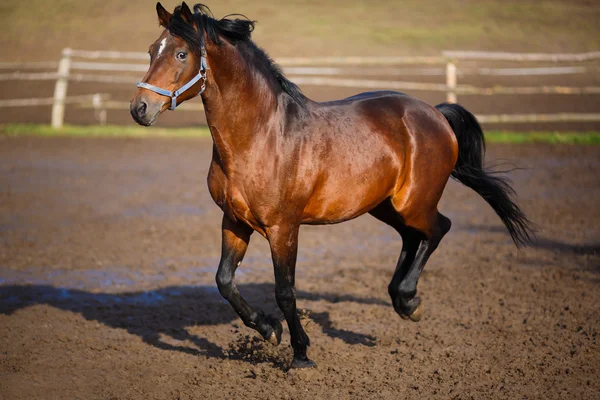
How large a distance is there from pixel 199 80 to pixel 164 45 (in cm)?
26

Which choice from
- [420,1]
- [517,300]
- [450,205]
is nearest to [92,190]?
[450,205]

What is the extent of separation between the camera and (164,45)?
3.68 metres

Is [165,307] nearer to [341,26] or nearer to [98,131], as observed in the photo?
[98,131]

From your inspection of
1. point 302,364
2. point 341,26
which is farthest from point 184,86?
point 341,26

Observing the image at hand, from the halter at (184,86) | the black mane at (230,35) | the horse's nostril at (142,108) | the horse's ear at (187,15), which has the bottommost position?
the horse's nostril at (142,108)

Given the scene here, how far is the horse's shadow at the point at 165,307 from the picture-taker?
499 cm

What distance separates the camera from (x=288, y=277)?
13.6 feet

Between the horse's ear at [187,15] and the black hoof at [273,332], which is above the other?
the horse's ear at [187,15]

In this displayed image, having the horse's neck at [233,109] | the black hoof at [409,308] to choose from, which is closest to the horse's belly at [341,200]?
the horse's neck at [233,109]

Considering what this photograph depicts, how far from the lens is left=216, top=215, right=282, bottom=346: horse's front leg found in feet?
14.0

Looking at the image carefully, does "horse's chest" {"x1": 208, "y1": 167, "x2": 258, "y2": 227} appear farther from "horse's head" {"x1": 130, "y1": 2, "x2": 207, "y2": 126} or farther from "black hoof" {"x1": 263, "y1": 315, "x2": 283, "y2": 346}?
"black hoof" {"x1": 263, "y1": 315, "x2": 283, "y2": 346}

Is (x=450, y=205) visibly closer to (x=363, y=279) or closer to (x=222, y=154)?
(x=363, y=279)

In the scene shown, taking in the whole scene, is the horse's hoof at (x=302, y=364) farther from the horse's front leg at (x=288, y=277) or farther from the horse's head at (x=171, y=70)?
the horse's head at (x=171, y=70)

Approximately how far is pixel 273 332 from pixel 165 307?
164 centimetres
